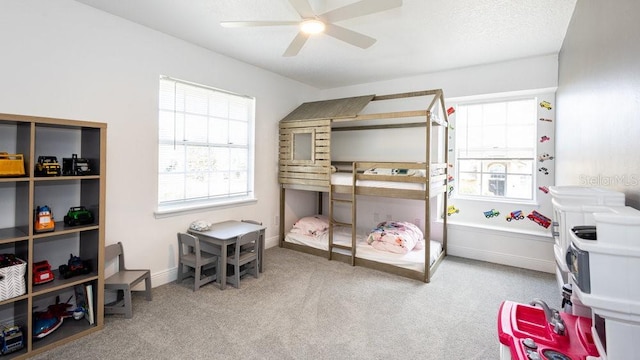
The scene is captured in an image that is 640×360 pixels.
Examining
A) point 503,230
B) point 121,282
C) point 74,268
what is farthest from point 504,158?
point 74,268

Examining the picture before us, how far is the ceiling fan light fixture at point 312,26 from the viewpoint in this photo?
7.20 feet

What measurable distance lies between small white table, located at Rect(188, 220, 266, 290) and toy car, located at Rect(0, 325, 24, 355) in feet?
4.75

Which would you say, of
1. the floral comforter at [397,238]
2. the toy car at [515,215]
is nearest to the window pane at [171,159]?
the floral comforter at [397,238]

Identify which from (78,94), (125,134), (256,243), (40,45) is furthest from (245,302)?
(40,45)

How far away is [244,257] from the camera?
3.26 m

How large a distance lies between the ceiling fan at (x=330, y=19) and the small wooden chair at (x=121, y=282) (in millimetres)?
2184

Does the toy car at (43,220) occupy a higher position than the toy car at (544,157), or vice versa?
the toy car at (544,157)

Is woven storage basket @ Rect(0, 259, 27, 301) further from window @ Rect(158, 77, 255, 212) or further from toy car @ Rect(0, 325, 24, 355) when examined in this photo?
window @ Rect(158, 77, 255, 212)

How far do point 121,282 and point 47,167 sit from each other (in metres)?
1.05

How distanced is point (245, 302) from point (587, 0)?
3508mm

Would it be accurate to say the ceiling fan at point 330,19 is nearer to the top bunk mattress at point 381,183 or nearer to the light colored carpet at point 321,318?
the top bunk mattress at point 381,183

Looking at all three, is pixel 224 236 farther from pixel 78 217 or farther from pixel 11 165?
pixel 11 165

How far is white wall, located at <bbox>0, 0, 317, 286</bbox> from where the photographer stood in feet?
7.35

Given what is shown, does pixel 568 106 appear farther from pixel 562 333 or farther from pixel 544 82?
pixel 562 333
